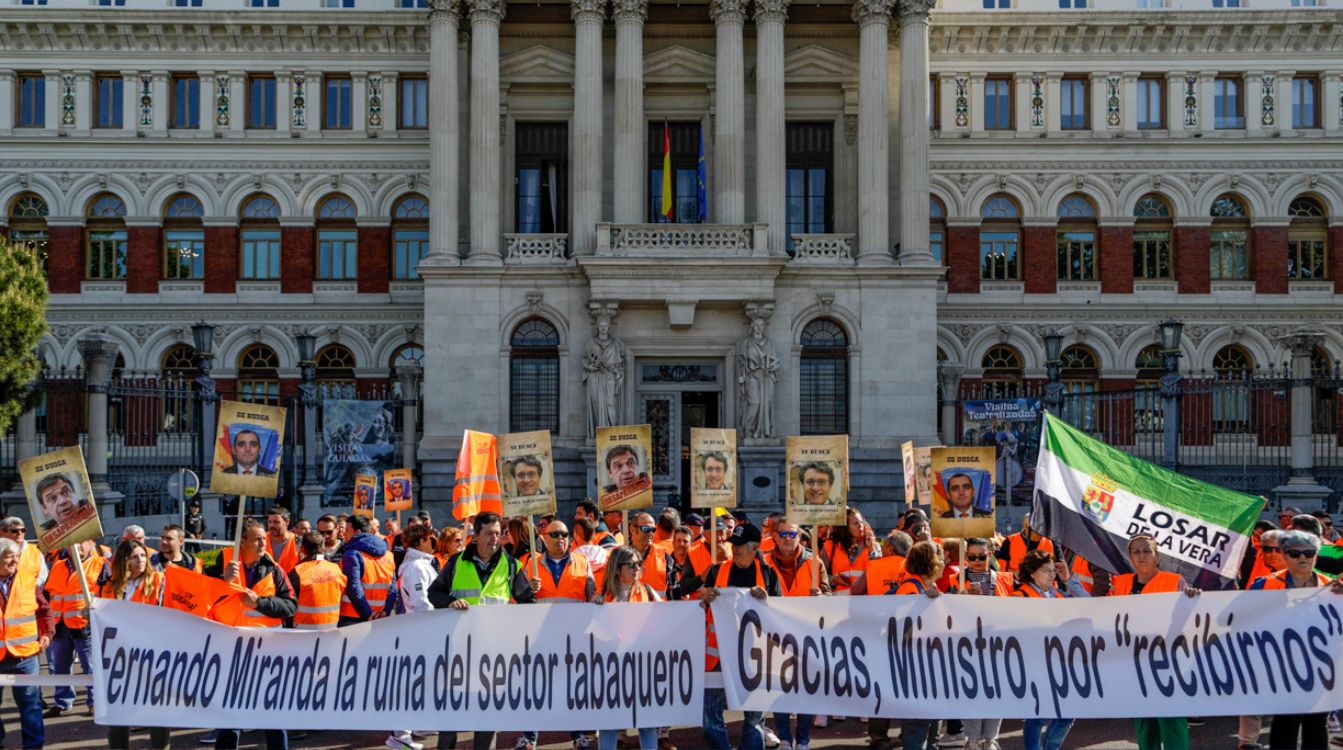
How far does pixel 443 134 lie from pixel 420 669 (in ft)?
83.6

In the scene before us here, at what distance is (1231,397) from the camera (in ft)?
124

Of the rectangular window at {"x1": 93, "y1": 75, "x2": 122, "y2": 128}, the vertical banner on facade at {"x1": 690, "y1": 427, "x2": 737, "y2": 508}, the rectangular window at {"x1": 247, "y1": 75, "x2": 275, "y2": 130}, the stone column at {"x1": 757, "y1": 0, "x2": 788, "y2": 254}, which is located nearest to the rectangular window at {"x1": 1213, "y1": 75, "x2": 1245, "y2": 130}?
the stone column at {"x1": 757, "y1": 0, "x2": 788, "y2": 254}

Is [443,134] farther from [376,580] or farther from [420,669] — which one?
[420,669]

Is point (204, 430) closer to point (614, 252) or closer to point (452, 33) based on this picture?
point (614, 252)

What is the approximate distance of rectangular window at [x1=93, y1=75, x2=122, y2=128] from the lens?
3909 centimetres

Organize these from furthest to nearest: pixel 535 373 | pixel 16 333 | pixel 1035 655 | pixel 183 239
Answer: pixel 183 239, pixel 535 373, pixel 16 333, pixel 1035 655

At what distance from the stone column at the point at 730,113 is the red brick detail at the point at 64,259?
66.8 feet

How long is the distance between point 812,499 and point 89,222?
33095mm

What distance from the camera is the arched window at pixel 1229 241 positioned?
3962cm

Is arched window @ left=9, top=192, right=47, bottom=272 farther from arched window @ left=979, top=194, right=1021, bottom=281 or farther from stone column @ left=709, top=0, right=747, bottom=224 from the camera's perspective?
arched window @ left=979, top=194, right=1021, bottom=281

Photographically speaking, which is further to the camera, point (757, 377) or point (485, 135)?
point (485, 135)

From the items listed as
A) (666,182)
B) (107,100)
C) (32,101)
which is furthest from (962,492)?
(32,101)

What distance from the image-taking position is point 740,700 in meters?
10.7

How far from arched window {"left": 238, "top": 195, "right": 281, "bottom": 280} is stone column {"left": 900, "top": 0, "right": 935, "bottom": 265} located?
19573mm
